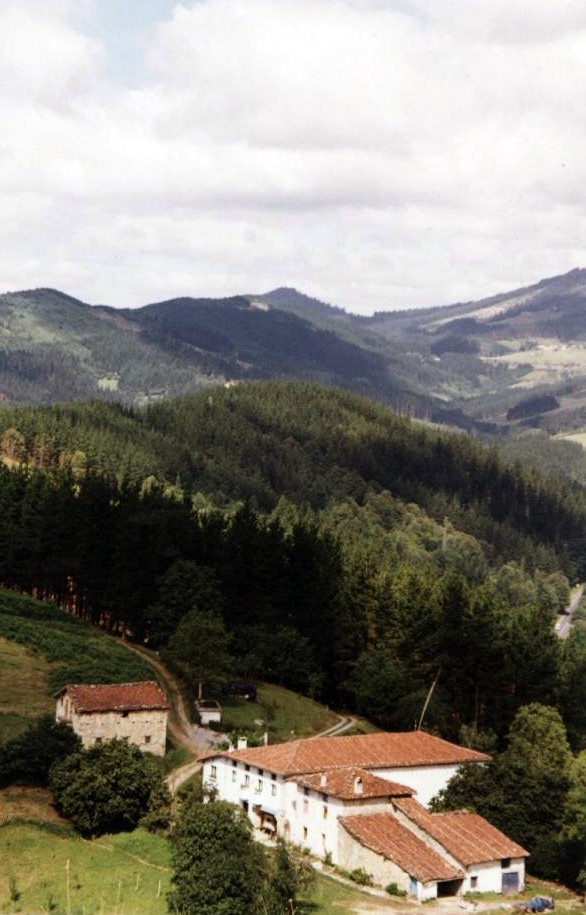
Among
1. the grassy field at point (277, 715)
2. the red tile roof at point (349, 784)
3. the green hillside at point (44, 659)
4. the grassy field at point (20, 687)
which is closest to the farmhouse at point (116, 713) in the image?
the grassy field at point (20, 687)

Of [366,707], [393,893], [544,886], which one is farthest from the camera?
[366,707]

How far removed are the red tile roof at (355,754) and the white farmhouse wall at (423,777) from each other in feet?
1.30

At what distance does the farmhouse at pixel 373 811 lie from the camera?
7438 cm

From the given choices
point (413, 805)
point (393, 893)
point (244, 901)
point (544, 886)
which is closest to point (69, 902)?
point (244, 901)

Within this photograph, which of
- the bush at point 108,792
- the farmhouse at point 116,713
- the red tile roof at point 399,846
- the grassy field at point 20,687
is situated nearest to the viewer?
the bush at point 108,792

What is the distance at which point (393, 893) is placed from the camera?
2842 inches

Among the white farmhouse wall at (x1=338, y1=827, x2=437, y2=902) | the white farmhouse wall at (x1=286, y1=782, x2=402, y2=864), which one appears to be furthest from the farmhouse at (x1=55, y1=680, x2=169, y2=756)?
the white farmhouse wall at (x1=338, y1=827, x2=437, y2=902)

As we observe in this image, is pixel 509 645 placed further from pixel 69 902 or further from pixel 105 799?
pixel 69 902

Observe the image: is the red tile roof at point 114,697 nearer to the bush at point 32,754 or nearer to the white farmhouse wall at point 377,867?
the bush at point 32,754

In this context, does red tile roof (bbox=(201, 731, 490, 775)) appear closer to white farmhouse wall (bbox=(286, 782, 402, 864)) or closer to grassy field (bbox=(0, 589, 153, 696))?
white farmhouse wall (bbox=(286, 782, 402, 864))

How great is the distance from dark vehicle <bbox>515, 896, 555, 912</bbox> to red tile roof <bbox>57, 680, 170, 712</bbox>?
29377mm

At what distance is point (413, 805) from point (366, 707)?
106 feet

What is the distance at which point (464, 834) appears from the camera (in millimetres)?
78562

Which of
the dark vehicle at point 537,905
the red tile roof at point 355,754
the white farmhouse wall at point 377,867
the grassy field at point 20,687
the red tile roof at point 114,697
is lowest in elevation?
the dark vehicle at point 537,905
